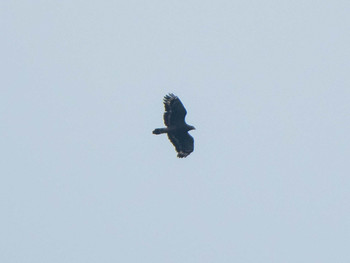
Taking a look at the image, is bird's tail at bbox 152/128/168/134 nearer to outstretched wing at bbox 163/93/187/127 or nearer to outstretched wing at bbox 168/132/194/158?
outstretched wing at bbox 163/93/187/127

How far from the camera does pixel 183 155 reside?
57.5 metres

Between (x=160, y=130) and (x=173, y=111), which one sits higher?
(x=173, y=111)

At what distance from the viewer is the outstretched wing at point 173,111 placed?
56094 mm

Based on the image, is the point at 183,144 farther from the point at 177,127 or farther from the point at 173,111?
the point at 173,111

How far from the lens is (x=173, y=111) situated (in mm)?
56500

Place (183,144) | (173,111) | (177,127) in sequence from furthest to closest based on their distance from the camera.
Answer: (183,144) < (177,127) < (173,111)

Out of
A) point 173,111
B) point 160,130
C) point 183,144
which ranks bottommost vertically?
point 183,144

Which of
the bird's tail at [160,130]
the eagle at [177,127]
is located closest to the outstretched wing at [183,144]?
the eagle at [177,127]

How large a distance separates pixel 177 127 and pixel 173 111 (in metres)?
0.92

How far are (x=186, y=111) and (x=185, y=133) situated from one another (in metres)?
1.18

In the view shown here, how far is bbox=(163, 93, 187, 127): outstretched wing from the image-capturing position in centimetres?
5609

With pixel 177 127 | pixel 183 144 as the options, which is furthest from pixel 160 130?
pixel 183 144

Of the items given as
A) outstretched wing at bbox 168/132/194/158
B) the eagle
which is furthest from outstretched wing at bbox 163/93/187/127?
outstretched wing at bbox 168/132/194/158

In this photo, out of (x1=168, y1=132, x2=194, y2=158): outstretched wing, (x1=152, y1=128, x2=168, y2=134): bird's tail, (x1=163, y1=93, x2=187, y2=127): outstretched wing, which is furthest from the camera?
(x1=168, y1=132, x2=194, y2=158): outstretched wing
